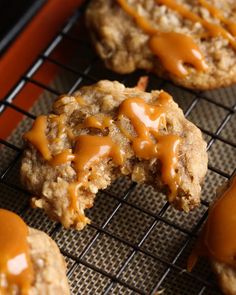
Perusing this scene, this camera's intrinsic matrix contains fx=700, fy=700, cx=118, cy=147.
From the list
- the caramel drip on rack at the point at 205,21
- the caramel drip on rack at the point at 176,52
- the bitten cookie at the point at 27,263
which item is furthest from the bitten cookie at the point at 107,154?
the caramel drip on rack at the point at 205,21

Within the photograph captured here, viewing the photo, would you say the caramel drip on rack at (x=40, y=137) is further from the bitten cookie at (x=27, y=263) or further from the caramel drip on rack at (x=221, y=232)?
the caramel drip on rack at (x=221, y=232)

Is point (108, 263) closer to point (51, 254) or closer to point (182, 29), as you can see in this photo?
point (51, 254)

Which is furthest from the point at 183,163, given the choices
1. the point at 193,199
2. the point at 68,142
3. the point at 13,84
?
the point at 13,84

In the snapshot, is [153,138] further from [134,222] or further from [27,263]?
[27,263]

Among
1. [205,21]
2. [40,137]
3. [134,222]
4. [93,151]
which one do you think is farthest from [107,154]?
[205,21]

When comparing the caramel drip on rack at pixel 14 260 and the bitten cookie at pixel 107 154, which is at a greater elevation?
the bitten cookie at pixel 107 154

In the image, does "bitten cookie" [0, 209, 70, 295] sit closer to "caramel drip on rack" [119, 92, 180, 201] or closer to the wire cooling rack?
the wire cooling rack
